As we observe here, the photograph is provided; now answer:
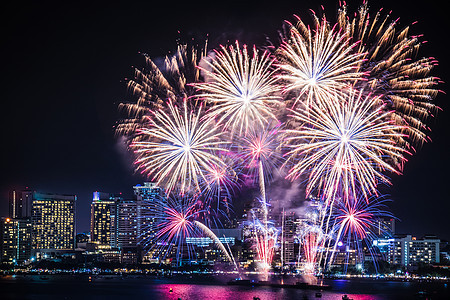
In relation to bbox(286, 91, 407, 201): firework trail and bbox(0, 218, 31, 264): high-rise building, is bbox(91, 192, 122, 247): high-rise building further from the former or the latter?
bbox(286, 91, 407, 201): firework trail

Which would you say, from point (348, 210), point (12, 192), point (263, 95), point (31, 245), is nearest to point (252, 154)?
point (263, 95)

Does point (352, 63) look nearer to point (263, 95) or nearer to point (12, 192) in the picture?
point (263, 95)

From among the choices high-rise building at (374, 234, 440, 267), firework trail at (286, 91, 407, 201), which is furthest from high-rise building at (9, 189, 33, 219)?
firework trail at (286, 91, 407, 201)

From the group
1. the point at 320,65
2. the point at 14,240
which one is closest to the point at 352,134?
the point at 320,65

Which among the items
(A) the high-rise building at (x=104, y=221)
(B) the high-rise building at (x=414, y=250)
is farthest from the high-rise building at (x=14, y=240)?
(B) the high-rise building at (x=414, y=250)

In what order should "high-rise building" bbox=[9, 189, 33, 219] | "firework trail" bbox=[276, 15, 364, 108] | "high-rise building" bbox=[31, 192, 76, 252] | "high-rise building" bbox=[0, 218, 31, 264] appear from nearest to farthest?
"firework trail" bbox=[276, 15, 364, 108] < "high-rise building" bbox=[0, 218, 31, 264] < "high-rise building" bbox=[9, 189, 33, 219] < "high-rise building" bbox=[31, 192, 76, 252]

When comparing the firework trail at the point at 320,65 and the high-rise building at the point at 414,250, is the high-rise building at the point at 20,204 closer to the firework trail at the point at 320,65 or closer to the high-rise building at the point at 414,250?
the high-rise building at the point at 414,250
